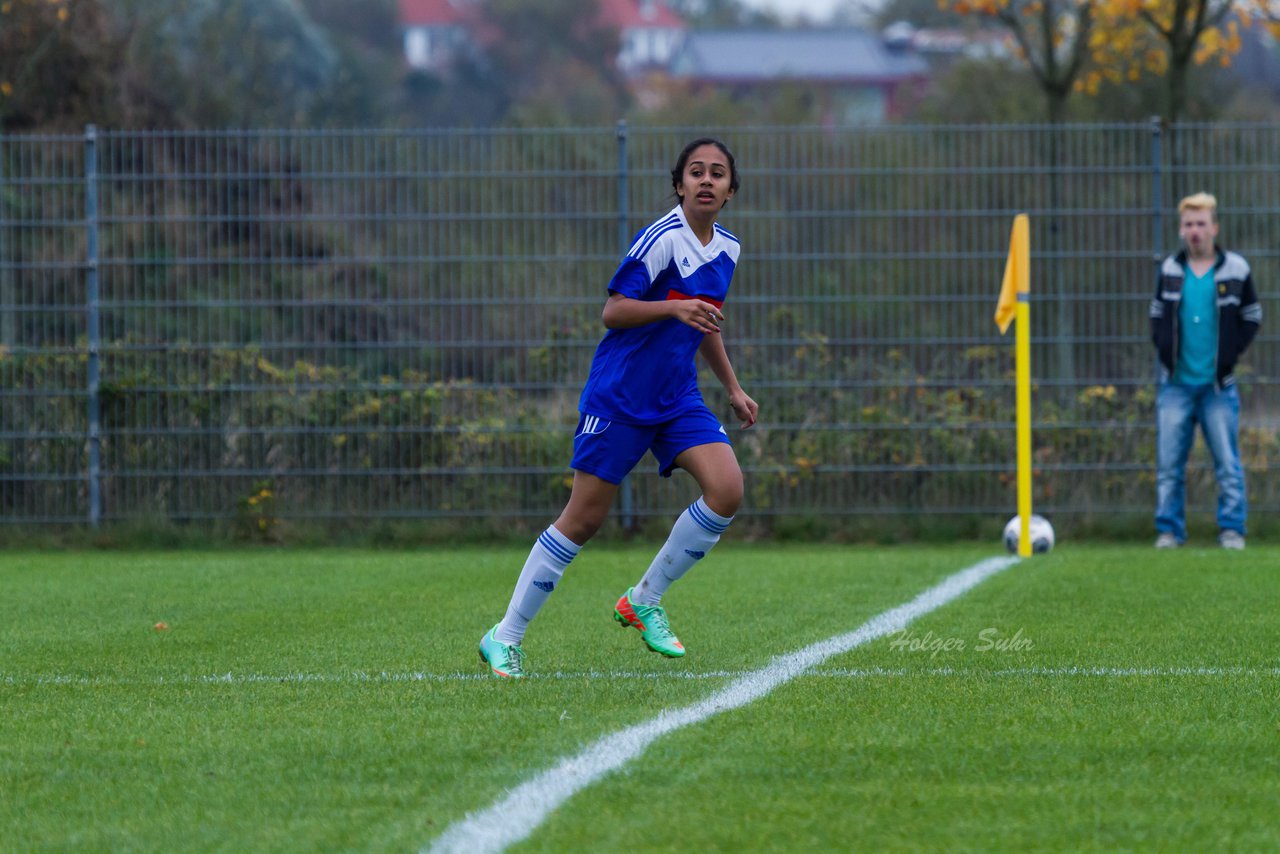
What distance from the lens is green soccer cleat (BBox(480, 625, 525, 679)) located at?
18.7ft

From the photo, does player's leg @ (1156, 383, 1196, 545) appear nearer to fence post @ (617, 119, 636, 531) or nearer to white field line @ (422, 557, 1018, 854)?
fence post @ (617, 119, 636, 531)

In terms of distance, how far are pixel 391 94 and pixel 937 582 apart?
188ft

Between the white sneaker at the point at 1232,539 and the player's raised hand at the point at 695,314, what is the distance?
6591mm

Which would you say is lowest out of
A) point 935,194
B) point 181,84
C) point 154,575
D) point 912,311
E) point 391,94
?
point 154,575

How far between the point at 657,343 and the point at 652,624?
101cm

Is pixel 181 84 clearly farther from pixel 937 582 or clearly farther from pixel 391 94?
pixel 391 94

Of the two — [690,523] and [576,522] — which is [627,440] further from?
[690,523]

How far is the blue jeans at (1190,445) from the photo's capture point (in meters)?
11.0

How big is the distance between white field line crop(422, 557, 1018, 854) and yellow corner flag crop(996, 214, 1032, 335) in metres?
3.67

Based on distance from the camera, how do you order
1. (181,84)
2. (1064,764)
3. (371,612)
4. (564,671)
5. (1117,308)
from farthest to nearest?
1. (181,84)
2. (1117,308)
3. (371,612)
4. (564,671)
5. (1064,764)

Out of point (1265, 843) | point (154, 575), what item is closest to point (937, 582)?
point (154, 575)

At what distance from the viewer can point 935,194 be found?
11898 millimetres

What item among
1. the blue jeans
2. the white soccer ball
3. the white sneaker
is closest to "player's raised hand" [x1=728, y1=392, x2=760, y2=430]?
the white soccer ball

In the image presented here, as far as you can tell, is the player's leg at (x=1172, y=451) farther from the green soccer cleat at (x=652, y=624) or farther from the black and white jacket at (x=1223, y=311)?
the green soccer cleat at (x=652, y=624)
